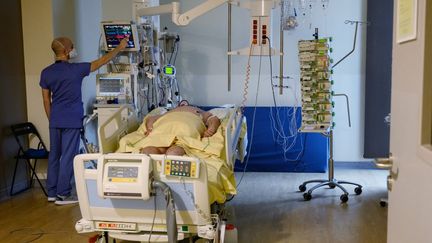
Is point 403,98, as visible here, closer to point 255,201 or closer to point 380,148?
point 255,201

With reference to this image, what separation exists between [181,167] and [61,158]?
7.46 feet

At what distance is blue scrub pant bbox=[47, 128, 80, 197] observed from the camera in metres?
4.51

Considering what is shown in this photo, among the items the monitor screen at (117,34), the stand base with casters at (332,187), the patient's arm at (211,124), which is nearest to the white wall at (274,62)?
the stand base with casters at (332,187)

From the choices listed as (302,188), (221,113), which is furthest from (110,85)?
(302,188)

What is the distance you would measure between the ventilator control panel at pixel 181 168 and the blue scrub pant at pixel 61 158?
6.95ft

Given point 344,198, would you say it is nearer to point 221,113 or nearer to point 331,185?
point 331,185

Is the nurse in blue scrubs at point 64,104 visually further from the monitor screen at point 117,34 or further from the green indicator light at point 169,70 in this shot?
the green indicator light at point 169,70

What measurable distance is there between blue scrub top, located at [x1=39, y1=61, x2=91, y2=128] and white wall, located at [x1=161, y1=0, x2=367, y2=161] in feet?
6.27

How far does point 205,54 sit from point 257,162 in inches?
59.5

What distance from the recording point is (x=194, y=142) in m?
3.22

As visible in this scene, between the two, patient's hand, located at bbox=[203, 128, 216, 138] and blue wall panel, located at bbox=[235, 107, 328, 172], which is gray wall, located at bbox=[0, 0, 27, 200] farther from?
blue wall panel, located at bbox=[235, 107, 328, 172]

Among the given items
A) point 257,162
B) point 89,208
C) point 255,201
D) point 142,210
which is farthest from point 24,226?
point 257,162

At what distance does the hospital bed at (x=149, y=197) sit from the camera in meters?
2.60

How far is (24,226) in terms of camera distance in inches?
154
